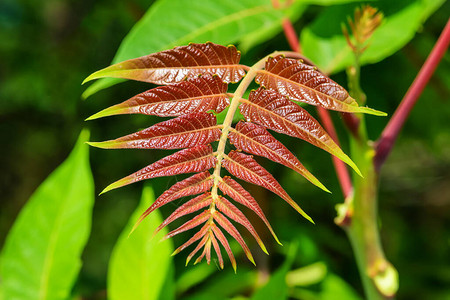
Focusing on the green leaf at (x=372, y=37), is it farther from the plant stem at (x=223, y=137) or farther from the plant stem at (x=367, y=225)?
the plant stem at (x=223, y=137)

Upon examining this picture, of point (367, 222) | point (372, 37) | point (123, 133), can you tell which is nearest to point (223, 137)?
point (367, 222)

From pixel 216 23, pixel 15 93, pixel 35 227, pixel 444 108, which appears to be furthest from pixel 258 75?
pixel 15 93

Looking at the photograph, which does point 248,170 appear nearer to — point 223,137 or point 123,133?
point 223,137

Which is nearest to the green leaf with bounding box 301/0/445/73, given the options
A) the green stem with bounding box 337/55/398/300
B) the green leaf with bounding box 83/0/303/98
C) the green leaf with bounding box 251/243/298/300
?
the green leaf with bounding box 83/0/303/98

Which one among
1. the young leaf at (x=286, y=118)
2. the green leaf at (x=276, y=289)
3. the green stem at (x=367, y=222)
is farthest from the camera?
the green leaf at (x=276, y=289)

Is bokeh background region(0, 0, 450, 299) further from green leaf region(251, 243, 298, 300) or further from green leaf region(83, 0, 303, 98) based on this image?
green leaf region(251, 243, 298, 300)

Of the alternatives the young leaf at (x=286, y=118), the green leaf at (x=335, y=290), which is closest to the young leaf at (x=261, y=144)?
the young leaf at (x=286, y=118)
